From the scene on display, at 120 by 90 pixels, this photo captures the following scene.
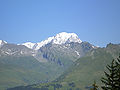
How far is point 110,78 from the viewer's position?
44000mm

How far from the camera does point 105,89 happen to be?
143 ft

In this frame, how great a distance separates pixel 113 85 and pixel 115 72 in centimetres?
210

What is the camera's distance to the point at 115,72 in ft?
141

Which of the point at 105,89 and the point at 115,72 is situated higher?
the point at 115,72

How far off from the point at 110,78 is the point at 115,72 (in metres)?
1.61

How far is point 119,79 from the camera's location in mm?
42062

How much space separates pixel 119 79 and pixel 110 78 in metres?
2.20

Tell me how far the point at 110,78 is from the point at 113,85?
4.65 ft

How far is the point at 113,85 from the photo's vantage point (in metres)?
43.0

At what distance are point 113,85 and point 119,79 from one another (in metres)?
1.63

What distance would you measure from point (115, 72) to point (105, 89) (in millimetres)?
3214

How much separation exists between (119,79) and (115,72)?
1.41 m
